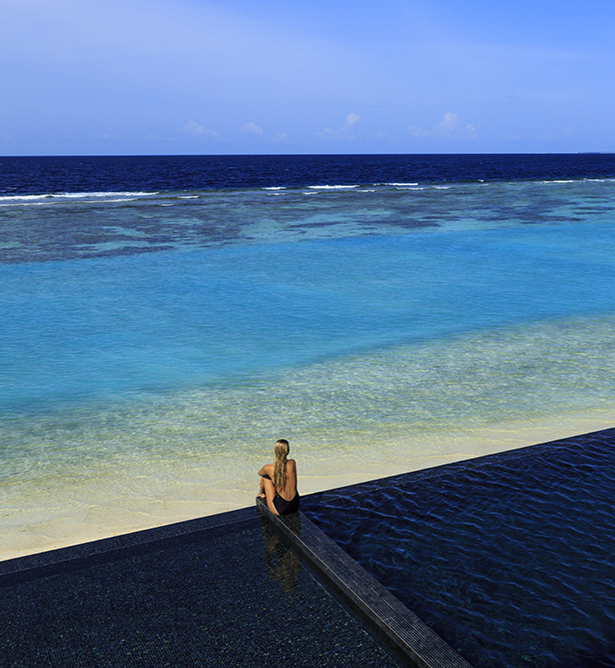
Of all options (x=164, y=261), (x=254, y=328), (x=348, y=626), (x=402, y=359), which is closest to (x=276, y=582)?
(x=348, y=626)

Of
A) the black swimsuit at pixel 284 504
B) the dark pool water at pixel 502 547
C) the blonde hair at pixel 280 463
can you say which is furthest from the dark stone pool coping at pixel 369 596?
the blonde hair at pixel 280 463

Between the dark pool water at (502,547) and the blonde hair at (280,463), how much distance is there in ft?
1.79

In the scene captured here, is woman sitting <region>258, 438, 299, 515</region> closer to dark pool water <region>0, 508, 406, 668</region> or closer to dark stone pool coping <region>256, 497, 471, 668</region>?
dark stone pool coping <region>256, 497, 471, 668</region>

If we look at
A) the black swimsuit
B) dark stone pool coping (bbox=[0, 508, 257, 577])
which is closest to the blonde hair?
the black swimsuit

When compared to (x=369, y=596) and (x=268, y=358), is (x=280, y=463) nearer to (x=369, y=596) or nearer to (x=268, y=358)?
(x=369, y=596)

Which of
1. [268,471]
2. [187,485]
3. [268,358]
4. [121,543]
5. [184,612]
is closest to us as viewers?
[184,612]

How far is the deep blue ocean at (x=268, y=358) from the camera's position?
801cm

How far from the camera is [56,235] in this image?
31.3 metres

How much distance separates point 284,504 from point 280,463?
1.45 feet

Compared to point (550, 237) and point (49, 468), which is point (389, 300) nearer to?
point (49, 468)

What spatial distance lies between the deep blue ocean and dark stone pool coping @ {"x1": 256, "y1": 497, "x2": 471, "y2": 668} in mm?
1207

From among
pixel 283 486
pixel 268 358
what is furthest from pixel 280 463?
pixel 268 358

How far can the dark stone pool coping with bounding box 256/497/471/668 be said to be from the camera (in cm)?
457

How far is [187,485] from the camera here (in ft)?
24.8
